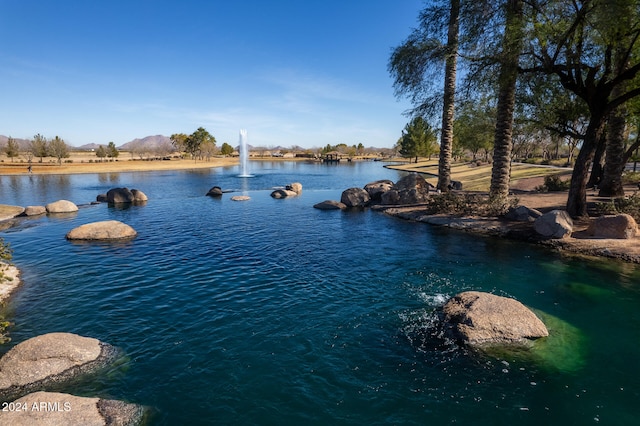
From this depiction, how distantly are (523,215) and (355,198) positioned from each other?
1487 cm

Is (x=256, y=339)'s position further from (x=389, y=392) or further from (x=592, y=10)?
(x=592, y=10)

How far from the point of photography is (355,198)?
3312 cm

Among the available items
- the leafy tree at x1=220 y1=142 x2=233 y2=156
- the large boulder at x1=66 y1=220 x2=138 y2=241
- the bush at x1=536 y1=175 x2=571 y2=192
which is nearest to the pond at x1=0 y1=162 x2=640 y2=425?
the large boulder at x1=66 y1=220 x2=138 y2=241

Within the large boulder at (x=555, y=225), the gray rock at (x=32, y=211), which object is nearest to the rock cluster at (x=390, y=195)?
the large boulder at (x=555, y=225)

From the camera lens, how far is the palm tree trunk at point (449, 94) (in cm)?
2450

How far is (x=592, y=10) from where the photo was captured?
1606 cm

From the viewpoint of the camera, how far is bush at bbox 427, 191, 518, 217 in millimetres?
23359

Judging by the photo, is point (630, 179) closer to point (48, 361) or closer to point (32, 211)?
point (48, 361)

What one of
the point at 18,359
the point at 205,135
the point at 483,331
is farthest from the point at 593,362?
the point at 205,135

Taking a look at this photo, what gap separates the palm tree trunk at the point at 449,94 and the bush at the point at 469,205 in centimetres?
478

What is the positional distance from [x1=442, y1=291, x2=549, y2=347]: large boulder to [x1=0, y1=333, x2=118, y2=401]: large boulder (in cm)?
945

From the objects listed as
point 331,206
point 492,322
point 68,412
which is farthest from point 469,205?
point 68,412

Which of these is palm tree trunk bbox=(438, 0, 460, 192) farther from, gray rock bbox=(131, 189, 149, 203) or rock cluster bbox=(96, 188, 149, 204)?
rock cluster bbox=(96, 188, 149, 204)

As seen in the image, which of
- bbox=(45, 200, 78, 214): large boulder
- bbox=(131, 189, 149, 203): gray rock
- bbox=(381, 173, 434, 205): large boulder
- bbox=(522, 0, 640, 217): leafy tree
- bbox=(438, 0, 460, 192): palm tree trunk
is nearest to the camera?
bbox=(522, 0, 640, 217): leafy tree
